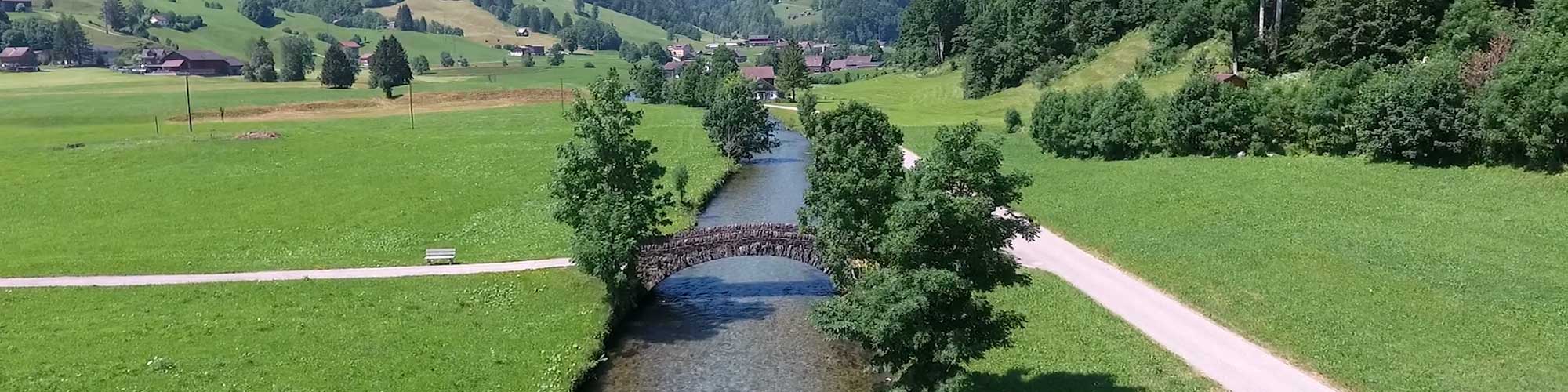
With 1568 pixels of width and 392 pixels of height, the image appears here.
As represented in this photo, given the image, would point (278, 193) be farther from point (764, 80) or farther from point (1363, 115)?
point (764, 80)

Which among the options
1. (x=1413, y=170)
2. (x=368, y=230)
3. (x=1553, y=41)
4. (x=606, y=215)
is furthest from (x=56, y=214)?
(x=1553, y=41)

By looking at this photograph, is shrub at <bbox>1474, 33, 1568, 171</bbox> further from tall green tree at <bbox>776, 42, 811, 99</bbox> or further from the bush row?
tall green tree at <bbox>776, 42, 811, 99</bbox>

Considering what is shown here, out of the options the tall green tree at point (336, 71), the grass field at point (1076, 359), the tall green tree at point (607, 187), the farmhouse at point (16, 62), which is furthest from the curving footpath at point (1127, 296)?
the farmhouse at point (16, 62)

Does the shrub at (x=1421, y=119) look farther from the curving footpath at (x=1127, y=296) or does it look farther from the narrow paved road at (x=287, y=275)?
the narrow paved road at (x=287, y=275)

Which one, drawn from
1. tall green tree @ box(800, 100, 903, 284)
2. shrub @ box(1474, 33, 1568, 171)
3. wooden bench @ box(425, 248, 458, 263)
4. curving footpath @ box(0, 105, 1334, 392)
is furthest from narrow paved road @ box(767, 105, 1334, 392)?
shrub @ box(1474, 33, 1568, 171)

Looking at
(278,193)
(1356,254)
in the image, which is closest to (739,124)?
(278,193)
